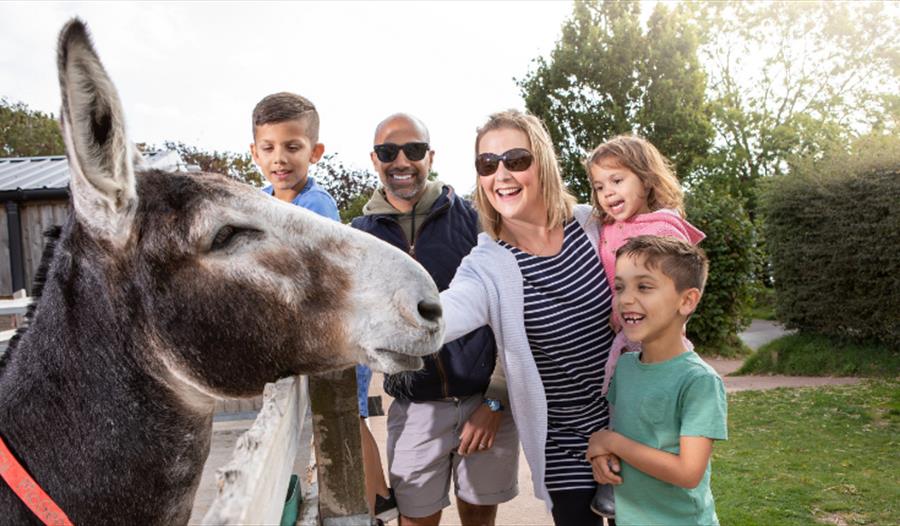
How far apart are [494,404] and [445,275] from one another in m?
0.64

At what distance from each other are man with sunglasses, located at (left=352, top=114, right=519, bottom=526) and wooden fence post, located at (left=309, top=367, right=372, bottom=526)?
0.65 metres

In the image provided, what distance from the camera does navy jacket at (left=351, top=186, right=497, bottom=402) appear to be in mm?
3016

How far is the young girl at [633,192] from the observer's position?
2.97 m

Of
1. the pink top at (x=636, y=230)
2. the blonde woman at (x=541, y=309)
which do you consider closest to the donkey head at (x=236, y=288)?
the blonde woman at (x=541, y=309)

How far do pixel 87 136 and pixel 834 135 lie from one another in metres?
28.9

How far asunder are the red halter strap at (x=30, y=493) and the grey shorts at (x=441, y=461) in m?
1.81

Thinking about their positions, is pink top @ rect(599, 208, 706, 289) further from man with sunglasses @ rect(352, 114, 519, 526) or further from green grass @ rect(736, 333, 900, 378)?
green grass @ rect(736, 333, 900, 378)

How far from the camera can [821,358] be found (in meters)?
12.0

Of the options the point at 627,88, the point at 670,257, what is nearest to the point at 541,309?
the point at 670,257

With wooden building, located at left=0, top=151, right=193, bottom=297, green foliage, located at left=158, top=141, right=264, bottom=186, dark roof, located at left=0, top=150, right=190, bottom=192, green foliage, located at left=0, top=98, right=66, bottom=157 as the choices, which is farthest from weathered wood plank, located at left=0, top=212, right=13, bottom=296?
green foliage, located at left=0, top=98, right=66, bottom=157

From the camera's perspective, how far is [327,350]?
1809 mm

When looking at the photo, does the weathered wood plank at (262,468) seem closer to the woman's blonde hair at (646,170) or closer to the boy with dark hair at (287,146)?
the boy with dark hair at (287,146)

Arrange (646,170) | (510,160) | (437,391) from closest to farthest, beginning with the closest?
(510,160), (437,391), (646,170)

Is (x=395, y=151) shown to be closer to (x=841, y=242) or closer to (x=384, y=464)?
(x=384, y=464)
